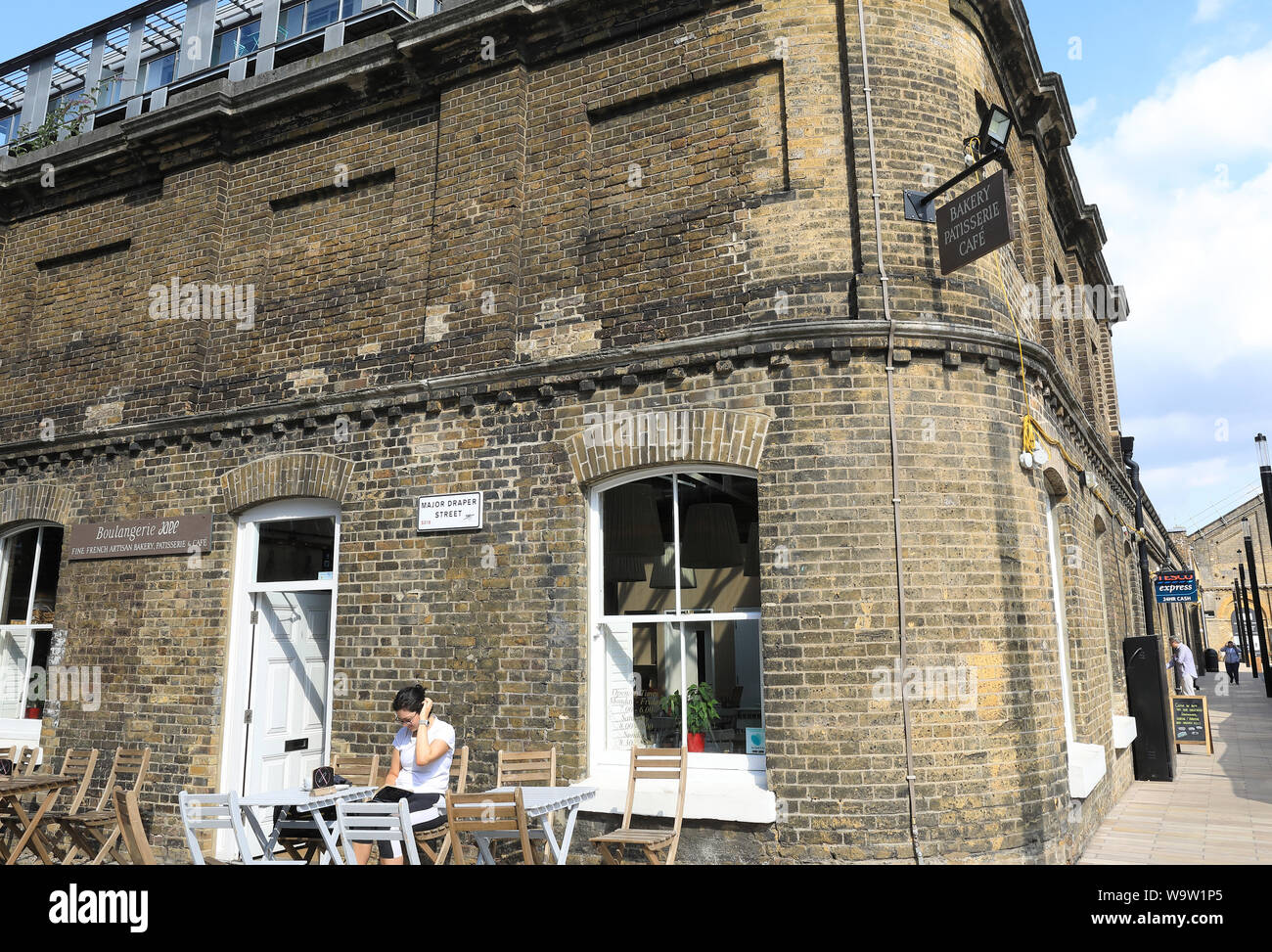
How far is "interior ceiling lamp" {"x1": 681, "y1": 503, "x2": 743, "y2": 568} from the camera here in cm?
658

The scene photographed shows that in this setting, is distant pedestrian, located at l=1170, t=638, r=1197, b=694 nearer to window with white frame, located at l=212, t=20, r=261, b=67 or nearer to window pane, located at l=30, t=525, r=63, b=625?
window pane, located at l=30, t=525, r=63, b=625

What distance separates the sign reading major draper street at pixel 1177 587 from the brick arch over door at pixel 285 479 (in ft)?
51.6

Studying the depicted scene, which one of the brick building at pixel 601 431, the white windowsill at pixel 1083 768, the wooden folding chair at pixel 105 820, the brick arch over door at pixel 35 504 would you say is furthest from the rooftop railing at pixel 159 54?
the white windowsill at pixel 1083 768

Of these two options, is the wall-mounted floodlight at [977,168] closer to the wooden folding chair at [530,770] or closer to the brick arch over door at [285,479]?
the wooden folding chair at [530,770]

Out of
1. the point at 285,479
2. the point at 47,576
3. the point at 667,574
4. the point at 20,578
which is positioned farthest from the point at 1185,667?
the point at 20,578

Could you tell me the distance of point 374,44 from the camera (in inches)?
332

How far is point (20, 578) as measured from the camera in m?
10.0

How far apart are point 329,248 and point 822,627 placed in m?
6.09

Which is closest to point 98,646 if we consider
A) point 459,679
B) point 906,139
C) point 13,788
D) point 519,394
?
point 13,788

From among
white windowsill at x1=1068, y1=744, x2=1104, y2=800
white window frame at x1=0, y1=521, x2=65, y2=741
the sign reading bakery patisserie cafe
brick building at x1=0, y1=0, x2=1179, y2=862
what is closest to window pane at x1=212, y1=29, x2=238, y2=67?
brick building at x1=0, y1=0, x2=1179, y2=862

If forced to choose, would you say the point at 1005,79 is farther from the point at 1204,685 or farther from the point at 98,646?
the point at 1204,685

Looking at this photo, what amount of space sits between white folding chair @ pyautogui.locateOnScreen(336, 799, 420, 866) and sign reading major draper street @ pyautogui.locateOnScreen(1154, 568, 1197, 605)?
53.5 ft

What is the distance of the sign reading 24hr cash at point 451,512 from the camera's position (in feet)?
23.5

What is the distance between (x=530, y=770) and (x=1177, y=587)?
15284mm
